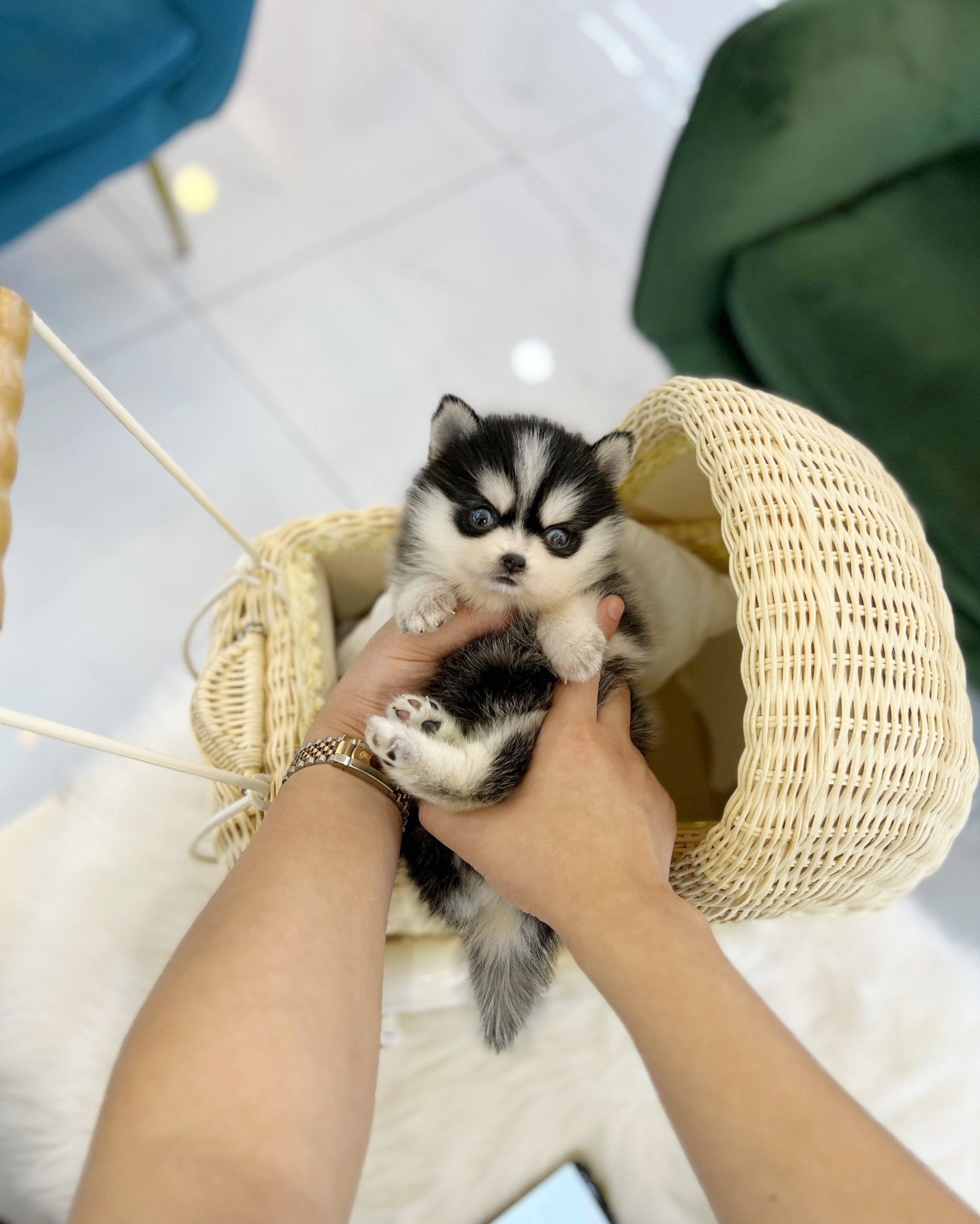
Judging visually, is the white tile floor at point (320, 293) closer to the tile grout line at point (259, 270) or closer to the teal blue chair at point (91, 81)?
the tile grout line at point (259, 270)

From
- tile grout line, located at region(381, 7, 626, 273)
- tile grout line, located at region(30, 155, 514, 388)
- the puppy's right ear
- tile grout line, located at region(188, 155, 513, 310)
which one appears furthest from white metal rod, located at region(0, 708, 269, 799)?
tile grout line, located at region(381, 7, 626, 273)

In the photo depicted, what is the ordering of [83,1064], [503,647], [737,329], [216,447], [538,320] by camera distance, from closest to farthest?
[503,647] → [83,1064] → [737,329] → [216,447] → [538,320]

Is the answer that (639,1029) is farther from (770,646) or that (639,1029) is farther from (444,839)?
(770,646)

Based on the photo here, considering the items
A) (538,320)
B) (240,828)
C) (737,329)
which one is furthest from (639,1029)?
(538,320)

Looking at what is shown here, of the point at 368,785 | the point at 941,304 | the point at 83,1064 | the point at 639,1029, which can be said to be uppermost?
the point at 368,785

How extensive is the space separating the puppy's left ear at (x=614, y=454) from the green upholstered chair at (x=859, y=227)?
28.2 inches

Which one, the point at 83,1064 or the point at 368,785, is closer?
the point at 368,785

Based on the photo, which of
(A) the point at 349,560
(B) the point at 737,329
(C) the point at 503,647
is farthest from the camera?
(B) the point at 737,329

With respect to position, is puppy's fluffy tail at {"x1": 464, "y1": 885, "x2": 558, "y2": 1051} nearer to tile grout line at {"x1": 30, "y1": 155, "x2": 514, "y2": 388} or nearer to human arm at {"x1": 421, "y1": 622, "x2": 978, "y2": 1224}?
human arm at {"x1": 421, "y1": 622, "x2": 978, "y2": 1224}

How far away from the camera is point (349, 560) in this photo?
→ 1560mm

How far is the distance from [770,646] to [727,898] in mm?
330

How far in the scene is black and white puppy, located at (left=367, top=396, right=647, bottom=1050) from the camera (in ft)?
A: 3.62

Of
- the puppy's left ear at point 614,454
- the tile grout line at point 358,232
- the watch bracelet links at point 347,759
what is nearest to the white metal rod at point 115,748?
the watch bracelet links at point 347,759

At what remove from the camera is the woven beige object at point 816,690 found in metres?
0.93
